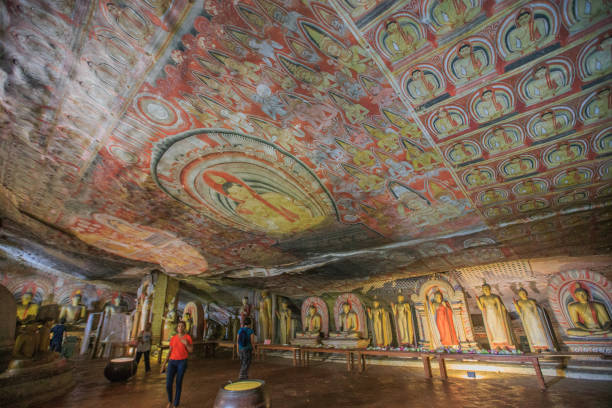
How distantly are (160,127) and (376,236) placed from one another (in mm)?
5184

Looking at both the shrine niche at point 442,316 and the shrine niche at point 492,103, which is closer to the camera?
the shrine niche at point 492,103

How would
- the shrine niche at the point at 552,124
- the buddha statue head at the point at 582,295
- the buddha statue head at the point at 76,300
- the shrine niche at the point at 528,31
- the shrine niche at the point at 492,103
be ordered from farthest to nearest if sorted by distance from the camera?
1. the buddha statue head at the point at 76,300
2. the buddha statue head at the point at 582,295
3. the shrine niche at the point at 552,124
4. the shrine niche at the point at 492,103
5. the shrine niche at the point at 528,31

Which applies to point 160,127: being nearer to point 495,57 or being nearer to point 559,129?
point 495,57

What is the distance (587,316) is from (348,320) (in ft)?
22.6

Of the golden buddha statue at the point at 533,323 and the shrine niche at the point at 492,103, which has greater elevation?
the shrine niche at the point at 492,103

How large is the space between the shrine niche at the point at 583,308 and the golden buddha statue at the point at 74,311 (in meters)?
20.3

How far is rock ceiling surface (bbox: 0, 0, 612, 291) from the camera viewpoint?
2.57 meters

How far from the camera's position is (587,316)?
6.64 metres

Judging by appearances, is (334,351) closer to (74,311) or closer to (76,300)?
(74,311)

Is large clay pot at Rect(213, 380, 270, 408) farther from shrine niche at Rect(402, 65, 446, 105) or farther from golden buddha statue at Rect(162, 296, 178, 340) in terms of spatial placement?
golden buddha statue at Rect(162, 296, 178, 340)

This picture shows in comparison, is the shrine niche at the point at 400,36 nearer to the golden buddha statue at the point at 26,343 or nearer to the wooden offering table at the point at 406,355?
the wooden offering table at the point at 406,355

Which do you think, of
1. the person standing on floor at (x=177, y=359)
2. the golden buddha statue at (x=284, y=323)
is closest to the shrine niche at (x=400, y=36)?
the person standing on floor at (x=177, y=359)

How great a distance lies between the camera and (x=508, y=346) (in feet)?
24.4

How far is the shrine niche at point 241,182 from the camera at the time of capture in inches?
170
